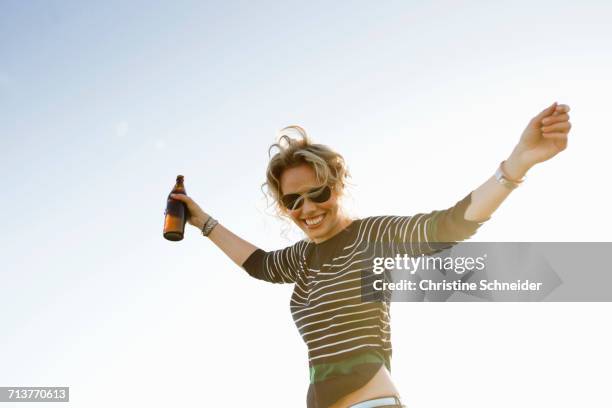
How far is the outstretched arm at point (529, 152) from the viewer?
292 cm

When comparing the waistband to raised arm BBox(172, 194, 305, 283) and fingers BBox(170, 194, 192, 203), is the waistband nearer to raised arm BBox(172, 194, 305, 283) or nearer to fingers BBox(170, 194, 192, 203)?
raised arm BBox(172, 194, 305, 283)

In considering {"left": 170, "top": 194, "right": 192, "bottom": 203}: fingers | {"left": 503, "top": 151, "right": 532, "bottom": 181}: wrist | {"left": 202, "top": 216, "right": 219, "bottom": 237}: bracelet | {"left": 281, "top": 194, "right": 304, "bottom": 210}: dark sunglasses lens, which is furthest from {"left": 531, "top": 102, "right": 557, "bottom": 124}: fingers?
{"left": 170, "top": 194, "right": 192, "bottom": 203}: fingers

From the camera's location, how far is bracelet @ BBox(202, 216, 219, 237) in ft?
19.0

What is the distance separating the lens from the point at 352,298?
12.6 ft

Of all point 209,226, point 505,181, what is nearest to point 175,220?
point 209,226

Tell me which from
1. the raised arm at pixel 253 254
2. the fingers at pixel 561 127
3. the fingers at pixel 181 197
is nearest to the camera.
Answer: the fingers at pixel 561 127

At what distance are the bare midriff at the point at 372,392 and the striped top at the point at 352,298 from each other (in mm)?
36

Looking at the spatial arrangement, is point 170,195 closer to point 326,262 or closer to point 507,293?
point 326,262

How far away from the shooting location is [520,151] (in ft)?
10.0

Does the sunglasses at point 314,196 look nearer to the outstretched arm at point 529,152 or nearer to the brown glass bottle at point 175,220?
the outstretched arm at point 529,152

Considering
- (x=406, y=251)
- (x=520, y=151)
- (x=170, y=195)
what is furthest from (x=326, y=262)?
(x=170, y=195)

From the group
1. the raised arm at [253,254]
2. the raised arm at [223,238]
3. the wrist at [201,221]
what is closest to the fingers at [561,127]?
the raised arm at [253,254]

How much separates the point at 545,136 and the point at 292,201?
2131mm

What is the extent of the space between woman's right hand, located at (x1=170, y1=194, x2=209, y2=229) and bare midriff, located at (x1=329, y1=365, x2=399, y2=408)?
2885mm
